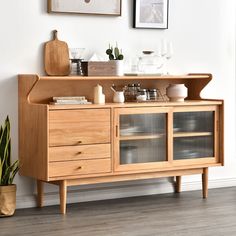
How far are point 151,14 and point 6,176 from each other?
69.3 inches

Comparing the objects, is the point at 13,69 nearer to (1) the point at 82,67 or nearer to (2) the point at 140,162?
(1) the point at 82,67

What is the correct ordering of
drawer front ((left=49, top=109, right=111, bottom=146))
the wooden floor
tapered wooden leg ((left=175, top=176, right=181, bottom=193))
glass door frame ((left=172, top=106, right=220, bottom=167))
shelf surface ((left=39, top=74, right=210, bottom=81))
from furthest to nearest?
1. tapered wooden leg ((left=175, top=176, right=181, bottom=193))
2. glass door frame ((left=172, top=106, right=220, bottom=167))
3. shelf surface ((left=39, top=74, right=210, bottom=81))
4. drawer front ((left=49, top=109, right=111, bottom=146))
5. the wooden floor

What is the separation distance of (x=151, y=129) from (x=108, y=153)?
1.39 ft

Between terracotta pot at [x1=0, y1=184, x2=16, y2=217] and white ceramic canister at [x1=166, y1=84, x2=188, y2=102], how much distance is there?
1.46 metres

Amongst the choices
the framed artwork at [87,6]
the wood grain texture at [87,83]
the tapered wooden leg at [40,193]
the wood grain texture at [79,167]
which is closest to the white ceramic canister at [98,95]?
the wood grain texture at [87,83]

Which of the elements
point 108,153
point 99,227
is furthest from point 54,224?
point 108,153

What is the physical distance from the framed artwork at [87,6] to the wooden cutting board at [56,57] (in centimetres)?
19

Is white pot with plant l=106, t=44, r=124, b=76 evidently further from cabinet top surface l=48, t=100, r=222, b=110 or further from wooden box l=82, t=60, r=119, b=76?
cabinet top surface l=48, t=100, r=222, b=110

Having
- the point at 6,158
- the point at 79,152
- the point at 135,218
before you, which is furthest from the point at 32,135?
Answer: the point at 135,218

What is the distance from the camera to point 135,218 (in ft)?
15.1

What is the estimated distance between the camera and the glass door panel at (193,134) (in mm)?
5164

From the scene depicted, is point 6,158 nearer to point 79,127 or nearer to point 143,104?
point 79,127

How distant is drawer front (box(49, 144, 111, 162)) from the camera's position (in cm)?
462

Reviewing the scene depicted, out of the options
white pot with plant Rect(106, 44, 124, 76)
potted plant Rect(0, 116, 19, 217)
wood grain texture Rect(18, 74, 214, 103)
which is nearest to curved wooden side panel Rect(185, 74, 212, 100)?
wood grain texture Rect(18, 74, 214, 103)
